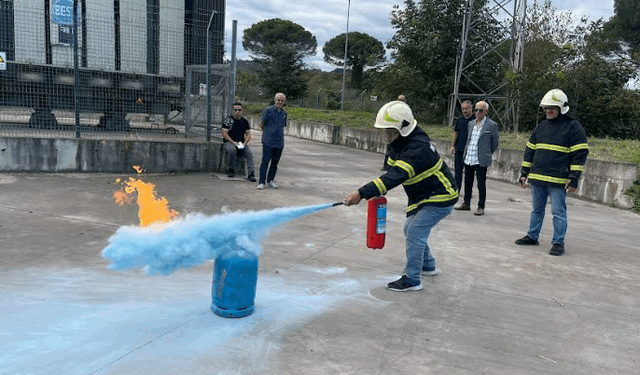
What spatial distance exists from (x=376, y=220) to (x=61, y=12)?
8923 mm

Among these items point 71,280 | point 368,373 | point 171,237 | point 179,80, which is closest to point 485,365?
point 368,373

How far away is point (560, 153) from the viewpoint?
5.99 metres

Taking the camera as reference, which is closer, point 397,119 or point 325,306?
point 325,306

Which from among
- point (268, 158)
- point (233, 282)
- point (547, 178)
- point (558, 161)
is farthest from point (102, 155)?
point (558, 161)

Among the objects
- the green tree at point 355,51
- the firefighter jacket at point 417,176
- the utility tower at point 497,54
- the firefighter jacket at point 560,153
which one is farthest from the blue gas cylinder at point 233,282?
the green tree at point 355,51

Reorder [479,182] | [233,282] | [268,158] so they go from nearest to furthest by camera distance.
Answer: [233,282], [479,182], [268,158]

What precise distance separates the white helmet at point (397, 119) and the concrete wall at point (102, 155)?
6.80 meters

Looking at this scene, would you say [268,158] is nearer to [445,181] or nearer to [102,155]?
[102,155]

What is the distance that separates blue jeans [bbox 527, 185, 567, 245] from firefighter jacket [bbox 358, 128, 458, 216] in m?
2.31

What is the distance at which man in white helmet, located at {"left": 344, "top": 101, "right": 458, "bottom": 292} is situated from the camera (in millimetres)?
4090

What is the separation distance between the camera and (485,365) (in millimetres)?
3211

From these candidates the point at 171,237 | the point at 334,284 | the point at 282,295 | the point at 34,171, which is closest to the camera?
the point at 171,237

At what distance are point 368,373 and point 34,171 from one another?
8508mm

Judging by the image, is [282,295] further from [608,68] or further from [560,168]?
[608,68]
